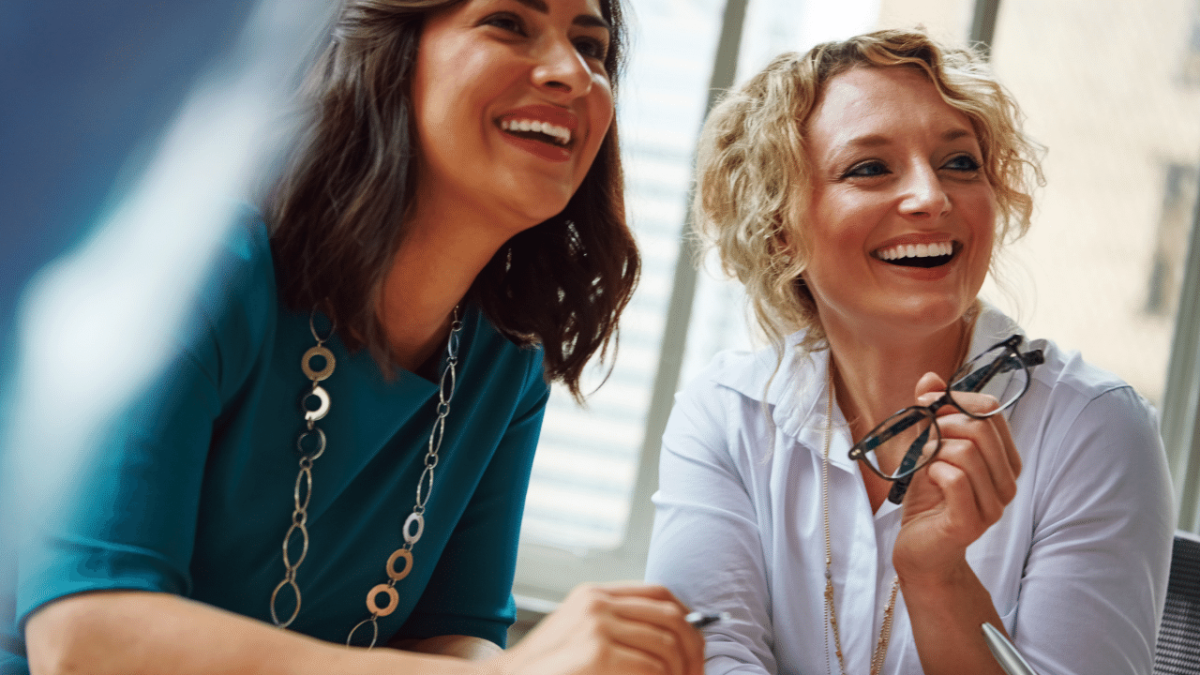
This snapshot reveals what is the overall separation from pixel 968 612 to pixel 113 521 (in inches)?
31.7

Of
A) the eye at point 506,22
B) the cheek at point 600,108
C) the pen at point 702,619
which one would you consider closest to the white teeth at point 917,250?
the cheek at point 600,108

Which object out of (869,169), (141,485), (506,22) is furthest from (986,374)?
(141,485)

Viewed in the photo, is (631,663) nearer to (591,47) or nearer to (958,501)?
(958,501)

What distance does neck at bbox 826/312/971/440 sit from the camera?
120 centimetres

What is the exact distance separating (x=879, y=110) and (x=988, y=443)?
0.49 m

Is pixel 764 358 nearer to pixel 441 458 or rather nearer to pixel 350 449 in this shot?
pixel 441 458

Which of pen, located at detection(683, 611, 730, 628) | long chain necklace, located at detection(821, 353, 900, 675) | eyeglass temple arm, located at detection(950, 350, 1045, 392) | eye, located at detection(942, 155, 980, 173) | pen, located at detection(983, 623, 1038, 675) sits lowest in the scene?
long chain necklace, located at detection(821, 353, 900, 675)

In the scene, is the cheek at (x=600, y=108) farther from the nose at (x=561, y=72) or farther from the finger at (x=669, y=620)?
the finger at (x=669, y=620)

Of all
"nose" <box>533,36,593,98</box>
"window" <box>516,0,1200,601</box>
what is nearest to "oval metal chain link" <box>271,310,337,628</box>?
"nose" <box>533,36,593,98</box>

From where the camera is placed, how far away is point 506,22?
0.86 metres

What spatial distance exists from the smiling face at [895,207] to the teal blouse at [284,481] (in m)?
0.42

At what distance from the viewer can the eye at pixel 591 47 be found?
0.93 meters

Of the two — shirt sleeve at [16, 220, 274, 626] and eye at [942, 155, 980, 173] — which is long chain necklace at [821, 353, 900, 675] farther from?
shirt sleeve at [16, 220, 274, 626]

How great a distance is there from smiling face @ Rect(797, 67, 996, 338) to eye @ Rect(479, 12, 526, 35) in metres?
0.50
